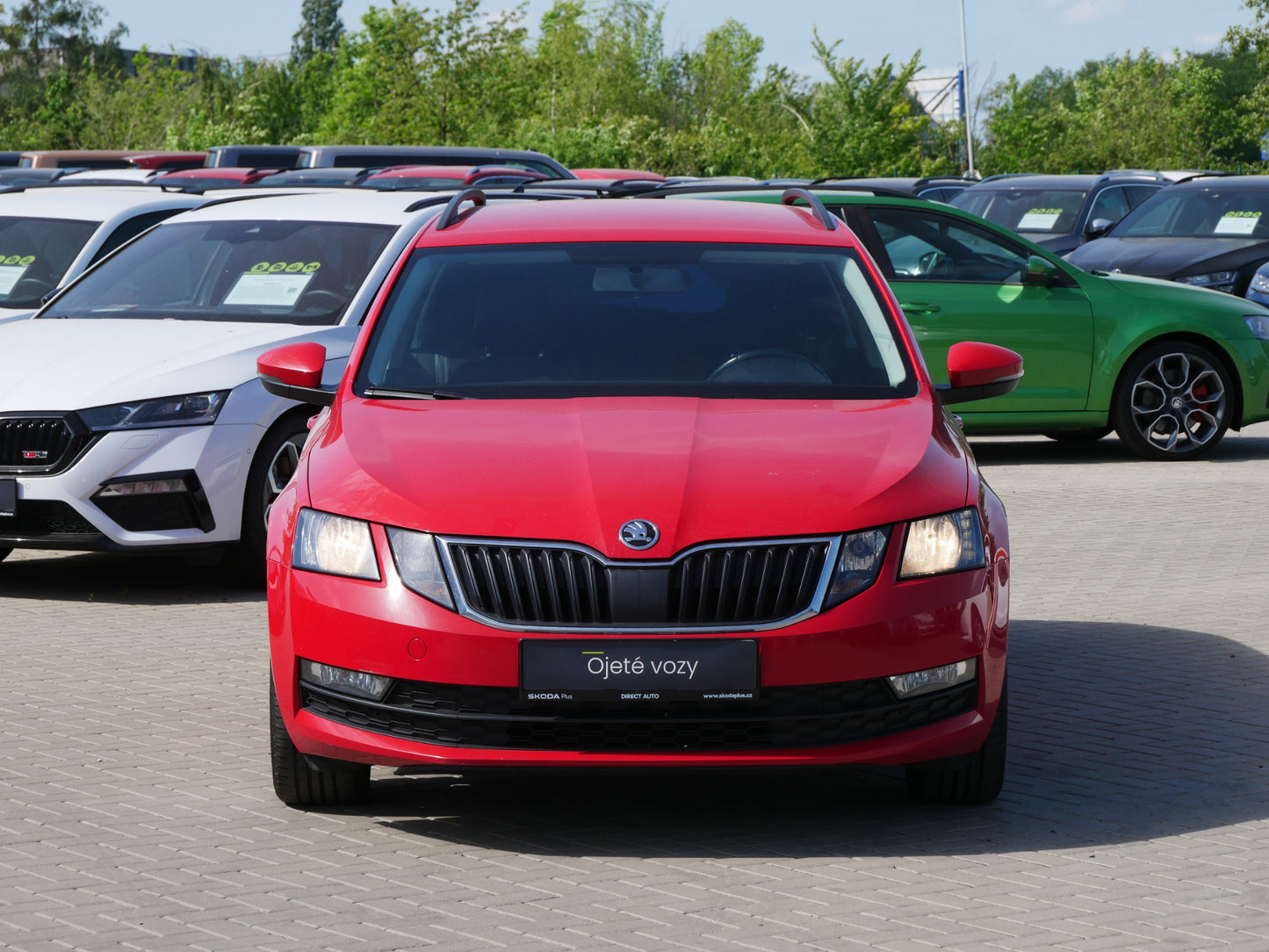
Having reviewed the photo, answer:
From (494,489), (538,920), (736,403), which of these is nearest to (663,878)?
(538,920)

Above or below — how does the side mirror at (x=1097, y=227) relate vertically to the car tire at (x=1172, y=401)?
above

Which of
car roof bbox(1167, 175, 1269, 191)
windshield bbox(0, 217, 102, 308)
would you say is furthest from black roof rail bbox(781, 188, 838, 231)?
car roof bbox(1167, 175, 1269, 191)

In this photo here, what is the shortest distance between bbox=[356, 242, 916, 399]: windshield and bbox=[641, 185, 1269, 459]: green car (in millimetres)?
6188

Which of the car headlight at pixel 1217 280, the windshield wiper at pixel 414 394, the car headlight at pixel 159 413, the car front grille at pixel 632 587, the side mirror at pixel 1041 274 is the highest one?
the windshield wiper at pixel 414 394

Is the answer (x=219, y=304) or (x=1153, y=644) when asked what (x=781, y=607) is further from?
(x=219, y=304)

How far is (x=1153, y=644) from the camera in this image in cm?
707

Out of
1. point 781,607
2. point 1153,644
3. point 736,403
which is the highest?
point 736,403

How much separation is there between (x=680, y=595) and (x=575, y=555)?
0.26 m

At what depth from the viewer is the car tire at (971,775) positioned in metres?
4.80

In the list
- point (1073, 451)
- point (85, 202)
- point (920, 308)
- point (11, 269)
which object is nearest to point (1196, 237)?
point (1073, 451)

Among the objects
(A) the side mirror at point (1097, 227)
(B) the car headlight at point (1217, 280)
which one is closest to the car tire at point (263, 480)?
(B) the car headlight at point (1217, 280)

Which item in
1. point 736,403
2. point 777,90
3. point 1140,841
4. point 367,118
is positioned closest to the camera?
point 1140,841

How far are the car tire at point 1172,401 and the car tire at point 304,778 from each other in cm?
861

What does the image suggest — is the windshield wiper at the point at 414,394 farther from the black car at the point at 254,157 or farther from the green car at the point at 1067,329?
the black car at the point at 254,157
